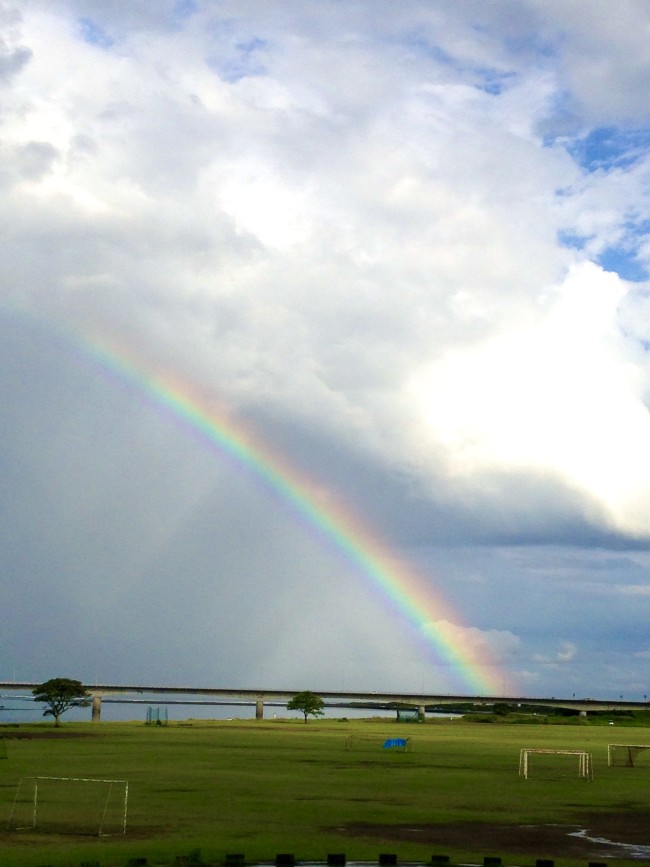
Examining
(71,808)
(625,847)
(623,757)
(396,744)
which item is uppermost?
(396,744)

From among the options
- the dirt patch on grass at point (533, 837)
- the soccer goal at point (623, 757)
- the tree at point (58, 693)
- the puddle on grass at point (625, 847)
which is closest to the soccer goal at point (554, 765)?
the soccer goal at point (623, 757)

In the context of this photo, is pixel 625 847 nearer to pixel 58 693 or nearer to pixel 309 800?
pixel 309 800

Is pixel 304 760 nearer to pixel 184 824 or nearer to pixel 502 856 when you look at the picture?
pixel 184 824

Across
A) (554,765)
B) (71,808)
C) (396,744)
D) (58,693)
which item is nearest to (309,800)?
(71,808)

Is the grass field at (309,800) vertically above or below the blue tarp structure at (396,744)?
below

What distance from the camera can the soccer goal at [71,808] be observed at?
35531 millimetres

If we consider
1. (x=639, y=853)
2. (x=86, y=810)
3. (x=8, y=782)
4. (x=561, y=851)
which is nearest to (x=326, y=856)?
(x=561, y=851)

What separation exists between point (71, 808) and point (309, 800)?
9.42m

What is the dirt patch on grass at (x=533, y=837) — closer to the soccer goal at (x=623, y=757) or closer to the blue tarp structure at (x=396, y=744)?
the soccer goal at (x=623, y=757)

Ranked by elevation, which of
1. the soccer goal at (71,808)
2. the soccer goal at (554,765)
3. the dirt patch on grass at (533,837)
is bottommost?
the soccer goal at (71,808)

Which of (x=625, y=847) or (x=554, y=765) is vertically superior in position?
(x=554, y=765)

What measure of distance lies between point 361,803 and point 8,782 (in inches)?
686

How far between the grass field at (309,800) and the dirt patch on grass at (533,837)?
20 centimetres

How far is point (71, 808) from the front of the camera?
136 ft
